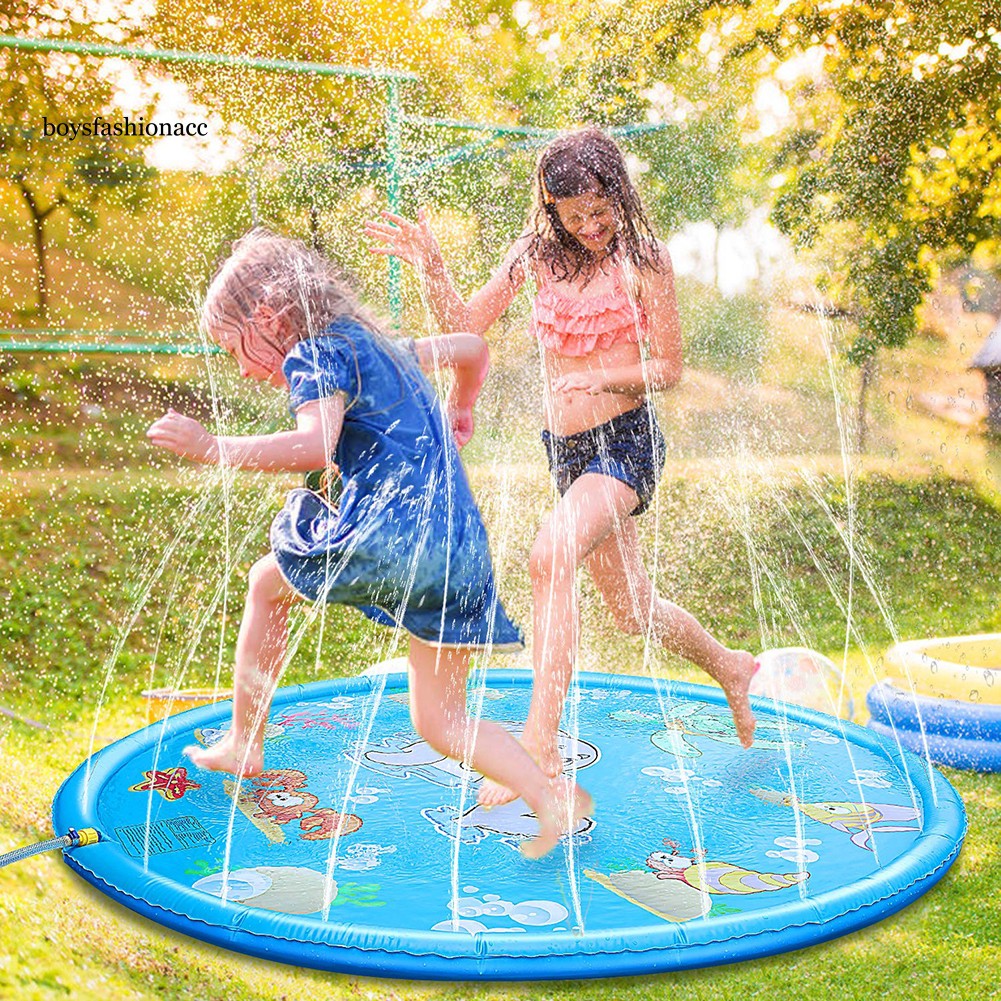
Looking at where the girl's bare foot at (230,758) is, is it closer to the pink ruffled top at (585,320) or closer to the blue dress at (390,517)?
the blue dress at (390,517)

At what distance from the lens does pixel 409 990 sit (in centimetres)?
198

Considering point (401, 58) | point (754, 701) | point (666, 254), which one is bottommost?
point (754, 701)

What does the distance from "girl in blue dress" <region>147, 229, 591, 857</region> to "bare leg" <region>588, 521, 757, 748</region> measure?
2.16ft

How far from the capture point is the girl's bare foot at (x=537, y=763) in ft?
8.41

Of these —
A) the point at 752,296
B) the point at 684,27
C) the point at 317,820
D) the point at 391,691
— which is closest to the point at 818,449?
the point at 752,296

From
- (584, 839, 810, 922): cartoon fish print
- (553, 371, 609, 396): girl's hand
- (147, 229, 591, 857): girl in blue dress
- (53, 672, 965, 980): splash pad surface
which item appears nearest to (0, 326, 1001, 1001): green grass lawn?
(53, 672, 965, 980): splash pad surface

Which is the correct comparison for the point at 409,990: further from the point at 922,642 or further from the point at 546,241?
the point at 922,642

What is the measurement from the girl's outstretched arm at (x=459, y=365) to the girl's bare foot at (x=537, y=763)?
2.34 feet

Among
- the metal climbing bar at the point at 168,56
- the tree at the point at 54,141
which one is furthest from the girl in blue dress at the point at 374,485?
the tree at the point at 54,141

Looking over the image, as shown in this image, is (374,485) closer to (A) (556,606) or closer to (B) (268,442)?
(B) (268,442)

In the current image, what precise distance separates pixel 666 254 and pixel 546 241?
303mm

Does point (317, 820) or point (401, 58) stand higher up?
point (401, 58)

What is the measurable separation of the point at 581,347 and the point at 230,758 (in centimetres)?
132

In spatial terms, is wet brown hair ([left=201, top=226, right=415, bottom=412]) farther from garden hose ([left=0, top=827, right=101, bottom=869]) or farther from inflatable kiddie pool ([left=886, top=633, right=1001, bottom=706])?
inflatable kiddie pool ([left=886, top=633, right=1001, bottom=706])
